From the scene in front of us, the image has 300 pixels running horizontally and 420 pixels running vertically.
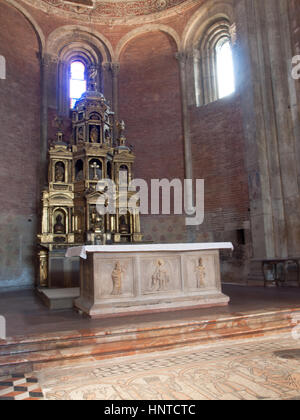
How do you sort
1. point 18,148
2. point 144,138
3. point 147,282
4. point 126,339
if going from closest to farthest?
1. point 126,339
2. point 147,282
3. point 18,148
4. point 144,138

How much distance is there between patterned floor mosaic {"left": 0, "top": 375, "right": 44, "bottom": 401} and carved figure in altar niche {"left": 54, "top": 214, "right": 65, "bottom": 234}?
742 cm

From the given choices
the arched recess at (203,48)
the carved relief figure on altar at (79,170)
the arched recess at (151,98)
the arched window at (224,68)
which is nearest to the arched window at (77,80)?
the arched recess at (151,98)

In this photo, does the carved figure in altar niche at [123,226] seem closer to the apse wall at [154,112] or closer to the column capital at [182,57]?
the apse wall at [154,112]

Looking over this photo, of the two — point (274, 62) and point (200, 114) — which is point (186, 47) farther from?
point (274, 62)

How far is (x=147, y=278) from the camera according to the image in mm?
5992

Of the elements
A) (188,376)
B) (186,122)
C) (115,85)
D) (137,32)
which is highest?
(137,32)

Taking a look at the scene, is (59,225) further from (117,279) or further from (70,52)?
(70,52)

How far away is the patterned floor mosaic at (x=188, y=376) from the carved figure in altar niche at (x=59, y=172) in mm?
8286

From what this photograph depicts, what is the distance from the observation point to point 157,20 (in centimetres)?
1422

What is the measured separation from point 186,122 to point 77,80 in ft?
16.4

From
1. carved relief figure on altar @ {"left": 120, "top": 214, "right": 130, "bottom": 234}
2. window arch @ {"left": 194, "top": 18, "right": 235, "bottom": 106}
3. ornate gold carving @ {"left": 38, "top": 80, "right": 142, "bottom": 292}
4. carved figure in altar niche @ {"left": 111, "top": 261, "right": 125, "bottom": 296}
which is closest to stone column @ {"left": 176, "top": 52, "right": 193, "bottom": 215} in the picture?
window arch @ {"left": 194, "top": 18, "right": 235, "bottom": 106}

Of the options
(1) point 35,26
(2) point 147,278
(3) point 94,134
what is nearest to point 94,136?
(3) point 94,134
